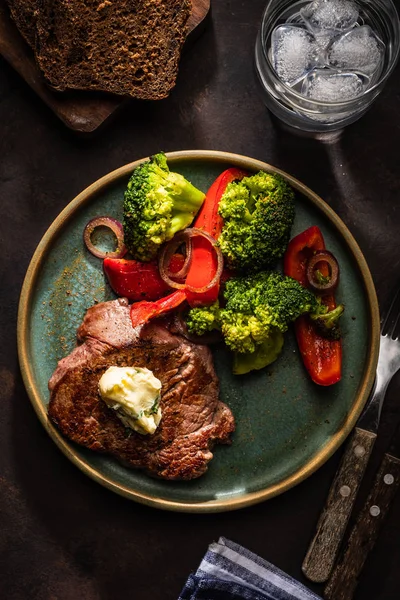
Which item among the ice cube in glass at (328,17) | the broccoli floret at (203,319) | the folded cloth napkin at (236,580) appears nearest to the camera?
the broccoli floret at (203,319)

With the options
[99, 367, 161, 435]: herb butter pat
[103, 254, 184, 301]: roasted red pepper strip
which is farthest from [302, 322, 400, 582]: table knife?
[103, 254, 184, 301]: roasted red pepper strip

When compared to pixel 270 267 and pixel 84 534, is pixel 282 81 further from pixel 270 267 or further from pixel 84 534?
pixel 84 534

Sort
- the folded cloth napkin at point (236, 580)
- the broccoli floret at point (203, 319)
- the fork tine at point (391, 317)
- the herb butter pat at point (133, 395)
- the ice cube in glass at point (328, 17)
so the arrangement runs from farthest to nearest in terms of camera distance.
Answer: the fork tine at point (391, 317)
the folded cloth napkin at point (236, 580)
the ice cube in glass at point (328, 17)
the broccoli floret at point (203, 319)
the herb butter pat at point (133, 395)

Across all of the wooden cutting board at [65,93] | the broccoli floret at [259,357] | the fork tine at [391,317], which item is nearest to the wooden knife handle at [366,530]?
the fork tine at [391,317]

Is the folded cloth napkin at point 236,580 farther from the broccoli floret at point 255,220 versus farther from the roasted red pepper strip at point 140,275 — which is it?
the broccoli floret at point 255,220

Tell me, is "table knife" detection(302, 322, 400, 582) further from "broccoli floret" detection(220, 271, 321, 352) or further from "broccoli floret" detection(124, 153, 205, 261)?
"broccoli floret" detection(124, 153, 205, 261)

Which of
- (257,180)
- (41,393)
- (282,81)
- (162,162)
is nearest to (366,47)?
(282,81)
